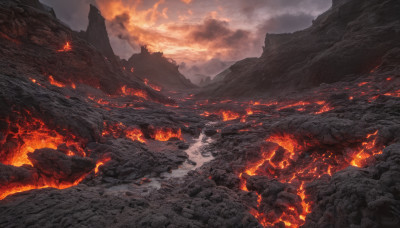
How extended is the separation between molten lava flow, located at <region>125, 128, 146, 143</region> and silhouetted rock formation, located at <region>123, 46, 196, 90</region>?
81049 mm

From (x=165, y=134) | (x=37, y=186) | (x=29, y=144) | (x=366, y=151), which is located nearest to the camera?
(x=37, y=186)

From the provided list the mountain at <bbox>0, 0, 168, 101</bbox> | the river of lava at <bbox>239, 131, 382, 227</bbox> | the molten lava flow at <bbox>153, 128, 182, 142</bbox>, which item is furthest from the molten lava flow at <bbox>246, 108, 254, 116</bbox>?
the mountain at <bbox>0, 0, 168, 101</bbox>

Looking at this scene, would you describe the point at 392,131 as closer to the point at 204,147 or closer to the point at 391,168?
Result: the point at 391,168

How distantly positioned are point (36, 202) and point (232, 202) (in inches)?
275

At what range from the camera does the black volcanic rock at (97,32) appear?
64.5m

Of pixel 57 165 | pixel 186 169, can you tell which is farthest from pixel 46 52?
pixel 186 169

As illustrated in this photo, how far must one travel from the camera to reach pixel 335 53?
97.8ft

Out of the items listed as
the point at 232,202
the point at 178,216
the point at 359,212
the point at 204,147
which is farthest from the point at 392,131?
the point at 204,147

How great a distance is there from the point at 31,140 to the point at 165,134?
1140 centimetres

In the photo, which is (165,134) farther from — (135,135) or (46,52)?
(46,52)

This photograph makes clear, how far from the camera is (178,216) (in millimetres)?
5527

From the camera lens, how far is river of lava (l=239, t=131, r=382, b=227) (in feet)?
21.2

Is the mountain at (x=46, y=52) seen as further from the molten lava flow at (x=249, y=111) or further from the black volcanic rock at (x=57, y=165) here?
the molten lava flow at (x=249, y=111)

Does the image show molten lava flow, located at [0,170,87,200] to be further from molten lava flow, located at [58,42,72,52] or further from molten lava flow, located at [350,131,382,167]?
molten lava flow, located at [58,42,72,52]
